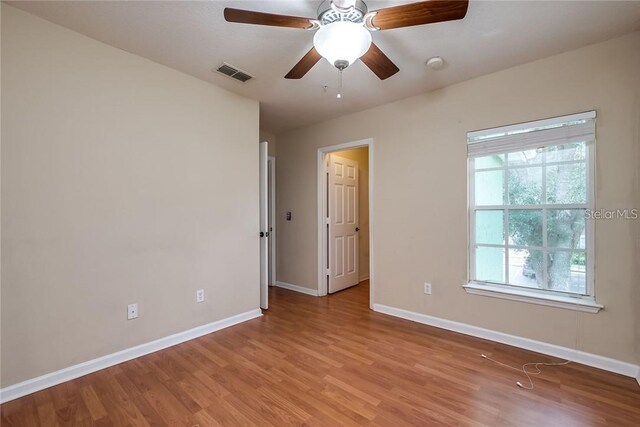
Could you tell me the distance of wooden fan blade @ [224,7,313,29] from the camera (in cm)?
146

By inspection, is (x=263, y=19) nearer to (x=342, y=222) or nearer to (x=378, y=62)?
(x=378, y=62)

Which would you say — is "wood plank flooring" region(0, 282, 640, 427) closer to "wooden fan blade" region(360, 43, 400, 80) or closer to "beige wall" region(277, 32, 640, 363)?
"beige wall" region(277, 32, 640, 363)

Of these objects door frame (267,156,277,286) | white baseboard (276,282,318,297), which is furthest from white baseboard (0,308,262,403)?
door frame (267,156,277,286)

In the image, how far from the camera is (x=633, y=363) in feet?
6.68

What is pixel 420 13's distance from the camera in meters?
1.42

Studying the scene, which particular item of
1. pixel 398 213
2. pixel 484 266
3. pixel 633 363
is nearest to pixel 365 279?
pixel 398 213

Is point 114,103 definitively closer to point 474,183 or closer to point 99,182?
point 99,182

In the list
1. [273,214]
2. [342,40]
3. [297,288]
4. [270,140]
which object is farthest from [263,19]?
[297,288]

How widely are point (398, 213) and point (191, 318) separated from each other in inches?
94.7

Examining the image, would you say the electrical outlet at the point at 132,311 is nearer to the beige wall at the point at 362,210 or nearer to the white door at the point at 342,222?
the white door at the point at 342,222

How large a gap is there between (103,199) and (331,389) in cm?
217

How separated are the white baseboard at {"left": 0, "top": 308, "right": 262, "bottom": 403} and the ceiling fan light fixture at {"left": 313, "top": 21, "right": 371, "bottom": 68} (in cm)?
260

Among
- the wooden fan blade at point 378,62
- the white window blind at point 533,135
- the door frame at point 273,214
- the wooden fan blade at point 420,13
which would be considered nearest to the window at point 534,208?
the white window blind at point 533,135

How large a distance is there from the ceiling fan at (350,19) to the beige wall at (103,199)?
1.39 metres
